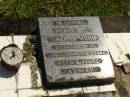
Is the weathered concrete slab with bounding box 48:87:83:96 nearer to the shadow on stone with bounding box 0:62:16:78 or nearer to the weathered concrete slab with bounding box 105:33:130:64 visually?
the shadow on stone with bounding box 0:62:16:78

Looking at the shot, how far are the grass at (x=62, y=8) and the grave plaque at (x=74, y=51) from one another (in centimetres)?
77

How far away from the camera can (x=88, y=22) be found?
5.42m

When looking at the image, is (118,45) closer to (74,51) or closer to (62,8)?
(74,51)

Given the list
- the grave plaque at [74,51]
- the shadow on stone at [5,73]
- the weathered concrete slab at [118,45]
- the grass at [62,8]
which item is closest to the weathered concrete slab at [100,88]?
the grave plaque at [74,51]

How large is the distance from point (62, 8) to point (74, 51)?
4.58 ft

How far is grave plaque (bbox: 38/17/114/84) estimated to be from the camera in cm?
479

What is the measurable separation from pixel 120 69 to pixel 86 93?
0.76 metres

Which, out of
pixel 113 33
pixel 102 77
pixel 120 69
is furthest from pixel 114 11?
pixel 102 77

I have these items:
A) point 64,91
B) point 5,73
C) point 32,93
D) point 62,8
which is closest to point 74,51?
point 64,91

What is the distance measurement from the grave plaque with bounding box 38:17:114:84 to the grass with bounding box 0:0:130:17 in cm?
77

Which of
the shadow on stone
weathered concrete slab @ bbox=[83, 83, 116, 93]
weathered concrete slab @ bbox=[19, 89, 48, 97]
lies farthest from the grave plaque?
the shadow on stone

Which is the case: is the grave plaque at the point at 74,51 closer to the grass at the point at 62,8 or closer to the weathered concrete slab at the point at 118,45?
the weathered concrete slab at the point at 118,45

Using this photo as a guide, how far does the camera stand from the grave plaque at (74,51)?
4785mm

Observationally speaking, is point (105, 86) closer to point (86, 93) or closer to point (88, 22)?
point (86, 93)
